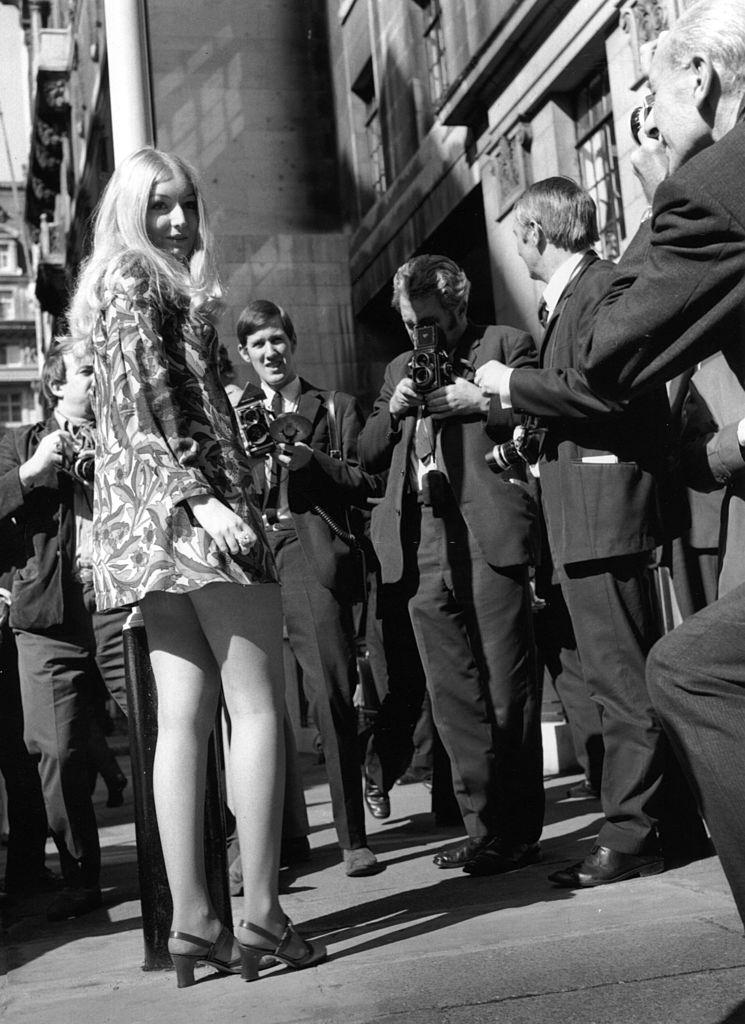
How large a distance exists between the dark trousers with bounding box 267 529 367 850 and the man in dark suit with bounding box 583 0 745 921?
2517mm

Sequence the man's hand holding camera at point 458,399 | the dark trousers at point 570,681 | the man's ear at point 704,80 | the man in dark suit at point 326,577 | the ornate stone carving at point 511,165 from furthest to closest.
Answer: the ornate stone carving at point 511,165, the dark trousers at point 570,681, the man in dark suit at point 326,577, the man's hand holding camera at point 458,399, the man's ear at point 704,80

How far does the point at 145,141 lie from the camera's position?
512cm

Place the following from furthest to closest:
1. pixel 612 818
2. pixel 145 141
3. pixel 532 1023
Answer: pixel 145 141 < pixel 612 818 < pixel 532 1023

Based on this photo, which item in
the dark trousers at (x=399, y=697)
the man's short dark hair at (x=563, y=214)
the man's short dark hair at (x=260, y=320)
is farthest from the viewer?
the dark trousers at (x=399, y=697)

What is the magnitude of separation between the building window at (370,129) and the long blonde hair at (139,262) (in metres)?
15.7

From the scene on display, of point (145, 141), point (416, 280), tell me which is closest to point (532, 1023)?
point (416, 280)

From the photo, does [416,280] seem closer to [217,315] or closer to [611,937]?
[217,315]

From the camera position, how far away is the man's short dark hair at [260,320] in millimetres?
5180

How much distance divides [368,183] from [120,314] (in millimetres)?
Answer: 16526

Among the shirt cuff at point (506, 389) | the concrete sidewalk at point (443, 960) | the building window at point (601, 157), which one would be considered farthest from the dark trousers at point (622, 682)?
the building window at point (601, 157)

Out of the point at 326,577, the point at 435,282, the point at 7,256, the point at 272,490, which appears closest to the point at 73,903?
the point at 326,577

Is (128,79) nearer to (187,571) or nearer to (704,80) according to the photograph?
(187,571)

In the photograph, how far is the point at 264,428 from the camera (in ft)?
15.1

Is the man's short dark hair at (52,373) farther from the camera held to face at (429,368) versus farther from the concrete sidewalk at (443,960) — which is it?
the concrete sidewalk at (443,960)
